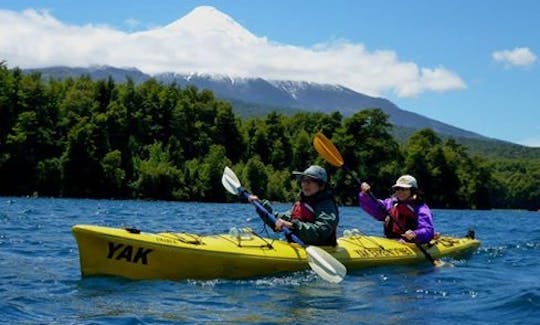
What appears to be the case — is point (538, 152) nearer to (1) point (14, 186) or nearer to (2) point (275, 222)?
(1) point (14, 186)

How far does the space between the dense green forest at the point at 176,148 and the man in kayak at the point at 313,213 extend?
40.8 metres

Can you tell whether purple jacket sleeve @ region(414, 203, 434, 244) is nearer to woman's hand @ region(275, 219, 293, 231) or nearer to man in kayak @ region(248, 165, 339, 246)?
man in kayak @ region(248, 165, 339, 246)

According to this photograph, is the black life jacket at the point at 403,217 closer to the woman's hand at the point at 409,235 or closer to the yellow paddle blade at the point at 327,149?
the woman's hand at the point at 409,235

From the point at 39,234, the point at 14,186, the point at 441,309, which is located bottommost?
the point at 14,186

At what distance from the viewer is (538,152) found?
648 feet

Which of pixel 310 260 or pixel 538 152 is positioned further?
pixel 538 152

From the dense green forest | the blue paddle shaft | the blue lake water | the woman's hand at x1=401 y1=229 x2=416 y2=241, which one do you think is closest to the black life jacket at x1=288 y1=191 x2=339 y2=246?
the blue paddle shaft

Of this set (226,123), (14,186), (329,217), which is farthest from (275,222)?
(226,123)

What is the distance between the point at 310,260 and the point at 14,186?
4228 cm

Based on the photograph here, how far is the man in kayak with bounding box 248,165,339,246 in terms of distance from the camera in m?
10.1

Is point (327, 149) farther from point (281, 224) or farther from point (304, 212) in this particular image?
point (281, 224)

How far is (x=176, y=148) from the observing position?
57.5 m

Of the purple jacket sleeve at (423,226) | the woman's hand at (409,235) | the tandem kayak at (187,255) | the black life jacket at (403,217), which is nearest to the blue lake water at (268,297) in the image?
the tandem kayak at (187,255)

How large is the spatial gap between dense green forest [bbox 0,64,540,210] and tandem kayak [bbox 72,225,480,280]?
40.9 m
